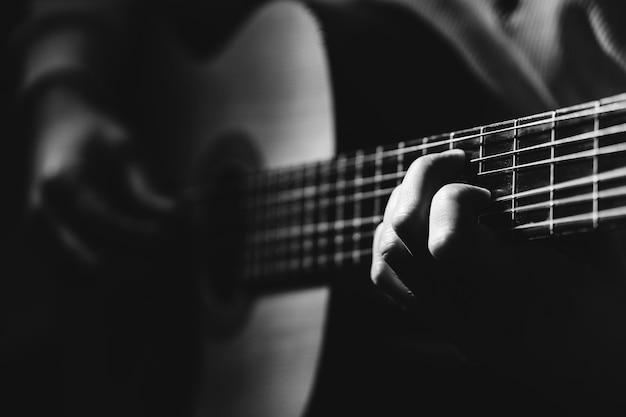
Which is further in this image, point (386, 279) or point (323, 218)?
point (323, 218)

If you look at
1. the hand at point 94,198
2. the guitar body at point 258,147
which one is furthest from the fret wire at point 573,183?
the hand at point 94,198

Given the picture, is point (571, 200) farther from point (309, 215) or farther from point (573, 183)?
point (309, 215)

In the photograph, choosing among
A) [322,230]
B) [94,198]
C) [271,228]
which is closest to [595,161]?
[322,230]

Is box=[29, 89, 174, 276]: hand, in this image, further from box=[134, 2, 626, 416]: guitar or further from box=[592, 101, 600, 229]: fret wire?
box=[592, 101, 600, 229]: fret wire

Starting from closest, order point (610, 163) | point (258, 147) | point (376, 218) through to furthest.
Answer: point (610, 163) → point (376, 218) → point (258, 147)

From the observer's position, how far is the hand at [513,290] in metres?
0.60

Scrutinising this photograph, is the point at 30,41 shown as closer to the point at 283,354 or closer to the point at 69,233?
the point at 69,233

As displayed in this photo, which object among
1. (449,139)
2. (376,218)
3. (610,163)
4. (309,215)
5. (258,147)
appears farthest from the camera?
(258,147)

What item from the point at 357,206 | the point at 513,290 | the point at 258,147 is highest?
the point at 258,147

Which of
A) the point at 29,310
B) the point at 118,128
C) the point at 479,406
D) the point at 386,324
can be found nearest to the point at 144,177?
the point at 118,128

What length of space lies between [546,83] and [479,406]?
1.09 feet

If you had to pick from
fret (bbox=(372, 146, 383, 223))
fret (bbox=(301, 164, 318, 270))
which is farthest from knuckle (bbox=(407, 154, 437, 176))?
fret (bbox=(301, 164, 318, 270))

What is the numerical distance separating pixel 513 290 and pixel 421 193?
0.11 meters

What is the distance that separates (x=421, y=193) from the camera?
614mm
